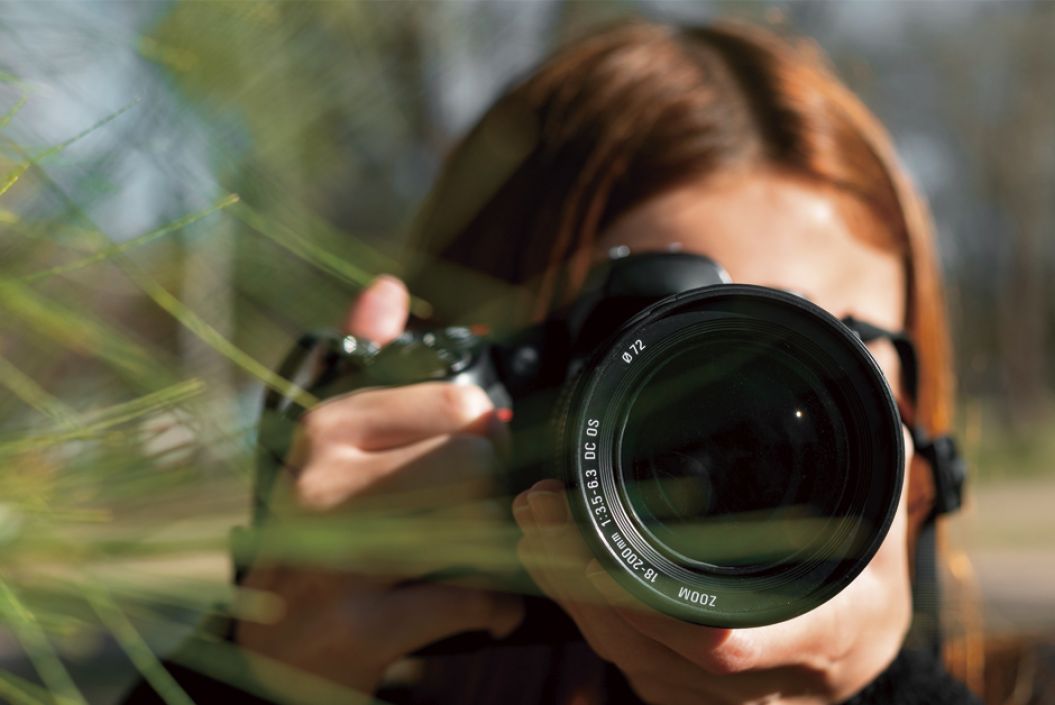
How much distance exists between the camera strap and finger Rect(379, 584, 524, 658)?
202 mm

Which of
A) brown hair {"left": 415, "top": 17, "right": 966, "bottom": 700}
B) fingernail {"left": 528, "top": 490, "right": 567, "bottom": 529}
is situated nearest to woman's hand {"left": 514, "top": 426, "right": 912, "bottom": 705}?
fingernail {"left": 528, "top": 490, "right": 567, "bottom": 529}

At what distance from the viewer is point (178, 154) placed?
387 millimetres

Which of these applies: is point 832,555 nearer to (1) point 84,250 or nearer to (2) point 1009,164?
(1) point 84,250

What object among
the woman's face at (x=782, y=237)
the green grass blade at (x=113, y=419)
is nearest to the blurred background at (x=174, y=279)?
the green grass blade at (x=113, y=419)

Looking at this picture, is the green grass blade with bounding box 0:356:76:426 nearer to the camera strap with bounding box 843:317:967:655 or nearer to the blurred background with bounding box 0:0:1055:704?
the blurred background with bounding box 0:0:1055:704

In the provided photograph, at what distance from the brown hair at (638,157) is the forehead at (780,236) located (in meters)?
0.01

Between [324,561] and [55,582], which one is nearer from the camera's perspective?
[55,582]

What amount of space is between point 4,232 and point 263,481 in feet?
0.44

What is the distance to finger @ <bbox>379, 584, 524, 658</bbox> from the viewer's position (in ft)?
1.39

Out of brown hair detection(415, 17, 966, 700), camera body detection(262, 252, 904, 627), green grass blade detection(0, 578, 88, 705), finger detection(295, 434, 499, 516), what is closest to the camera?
green grass blade detection(0, 578, 88, 705)

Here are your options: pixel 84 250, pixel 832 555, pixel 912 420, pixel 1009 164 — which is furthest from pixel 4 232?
pixel 1009 164

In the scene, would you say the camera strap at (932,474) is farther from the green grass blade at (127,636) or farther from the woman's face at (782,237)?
the green grass blade at (127,636)

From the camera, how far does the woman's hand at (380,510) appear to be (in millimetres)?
409

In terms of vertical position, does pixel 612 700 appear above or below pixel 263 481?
below
